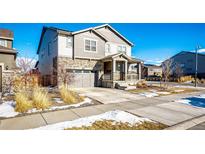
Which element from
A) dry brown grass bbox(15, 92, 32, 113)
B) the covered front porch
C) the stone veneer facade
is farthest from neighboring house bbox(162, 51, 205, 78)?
dry brown grass bbox(15, 92, 32, 113)

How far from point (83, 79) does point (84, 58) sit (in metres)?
2.40

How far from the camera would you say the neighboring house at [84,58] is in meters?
15.6

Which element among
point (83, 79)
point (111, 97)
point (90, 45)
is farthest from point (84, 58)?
point (111, 97)

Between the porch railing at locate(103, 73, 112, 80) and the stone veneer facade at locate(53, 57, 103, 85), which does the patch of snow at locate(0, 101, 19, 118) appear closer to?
the stone veneer facade at locate(53, 57, 103, 85)

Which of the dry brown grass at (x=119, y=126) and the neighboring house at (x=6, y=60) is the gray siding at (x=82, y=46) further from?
the dry brown grass at (x=119, y=126)

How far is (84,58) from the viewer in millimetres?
16781

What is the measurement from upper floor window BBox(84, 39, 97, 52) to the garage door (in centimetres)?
260

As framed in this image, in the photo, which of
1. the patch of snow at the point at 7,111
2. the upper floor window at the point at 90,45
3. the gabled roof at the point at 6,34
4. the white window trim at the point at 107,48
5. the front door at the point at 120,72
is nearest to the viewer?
the patch of snow at the point at 7,111

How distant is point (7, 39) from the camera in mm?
18172

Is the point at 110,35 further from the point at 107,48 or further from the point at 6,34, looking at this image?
the point at 6,34

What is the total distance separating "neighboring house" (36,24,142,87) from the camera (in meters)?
15.6

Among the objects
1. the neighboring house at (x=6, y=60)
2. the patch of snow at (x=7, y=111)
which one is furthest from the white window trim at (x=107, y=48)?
the patch of snow at (x=7, y=111)

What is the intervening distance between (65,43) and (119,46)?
800 cm
